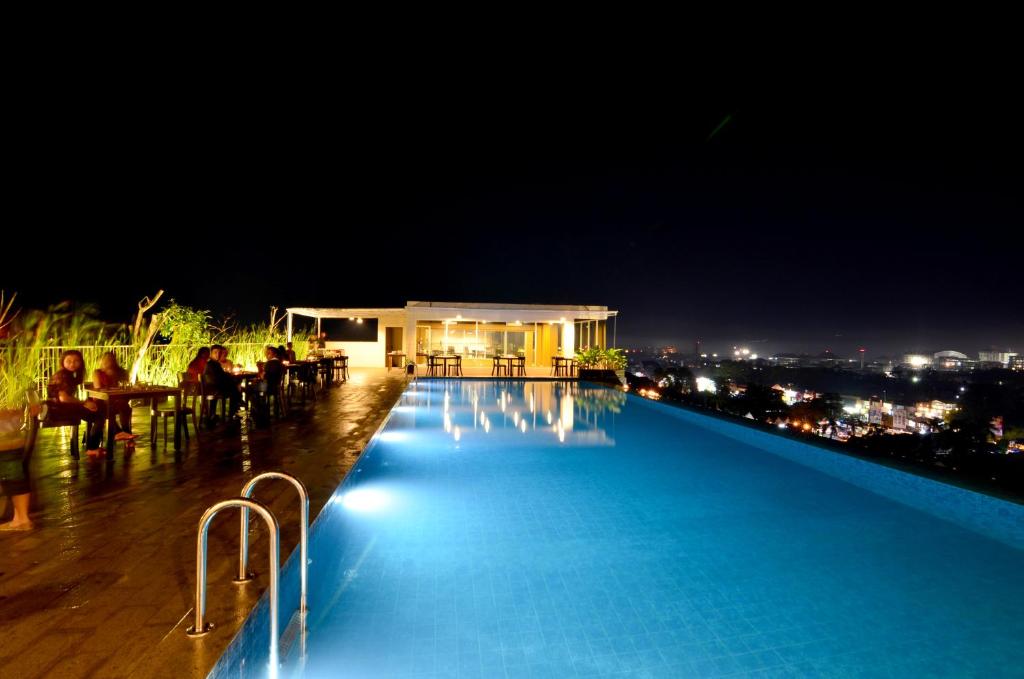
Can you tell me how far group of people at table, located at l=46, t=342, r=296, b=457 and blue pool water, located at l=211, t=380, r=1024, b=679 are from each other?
2237 mm

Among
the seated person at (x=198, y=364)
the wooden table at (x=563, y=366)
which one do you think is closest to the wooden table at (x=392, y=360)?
the wooden table at (x=563, y=366)

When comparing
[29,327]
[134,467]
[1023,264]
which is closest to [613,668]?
[134,467]

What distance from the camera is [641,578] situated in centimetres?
364

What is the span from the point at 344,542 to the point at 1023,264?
51869 millimetres

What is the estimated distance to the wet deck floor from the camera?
1956 mm

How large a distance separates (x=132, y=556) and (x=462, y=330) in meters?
19.6

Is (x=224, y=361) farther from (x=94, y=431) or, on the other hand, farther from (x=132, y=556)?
(x=132, y=556)

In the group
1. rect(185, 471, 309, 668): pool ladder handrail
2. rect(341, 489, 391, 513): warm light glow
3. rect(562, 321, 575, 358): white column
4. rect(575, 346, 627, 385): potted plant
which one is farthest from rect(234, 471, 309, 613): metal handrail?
rect(562, 321, 575, 358): white column

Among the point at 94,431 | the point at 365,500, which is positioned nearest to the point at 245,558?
the point at 365,500

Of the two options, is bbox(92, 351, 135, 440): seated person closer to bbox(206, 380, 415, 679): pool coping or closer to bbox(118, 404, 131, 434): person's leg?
bbox(118, 404, 131, 434): person's leg

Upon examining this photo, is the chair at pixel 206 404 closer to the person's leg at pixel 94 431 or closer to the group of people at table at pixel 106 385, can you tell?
the group of people at table at pixel 106 385

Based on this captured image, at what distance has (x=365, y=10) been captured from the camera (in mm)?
13016

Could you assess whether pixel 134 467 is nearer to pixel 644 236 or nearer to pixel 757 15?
pixel 757 15

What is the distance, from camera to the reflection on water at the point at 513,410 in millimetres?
8672
